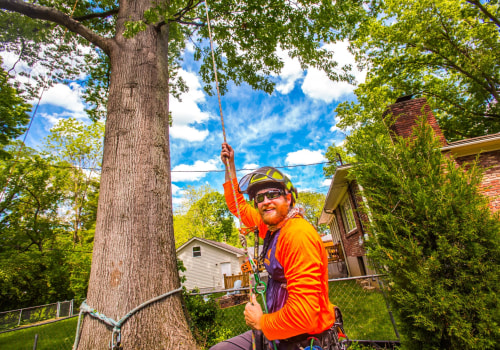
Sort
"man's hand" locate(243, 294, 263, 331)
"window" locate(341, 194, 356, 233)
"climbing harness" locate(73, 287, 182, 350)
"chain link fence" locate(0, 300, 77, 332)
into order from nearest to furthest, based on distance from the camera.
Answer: "man's hand" locate(243, 294, 263, 331)
"climbing harness" locate(73, 287, 182, 350)
"window" locate(341, 194, 356, 233)
"chain link fence" locate(0, 300, 77, 332)

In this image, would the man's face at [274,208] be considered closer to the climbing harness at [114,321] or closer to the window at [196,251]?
the climbing harness at [114,321]

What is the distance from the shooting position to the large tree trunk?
6.33 feet

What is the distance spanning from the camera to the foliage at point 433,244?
2.48 meters

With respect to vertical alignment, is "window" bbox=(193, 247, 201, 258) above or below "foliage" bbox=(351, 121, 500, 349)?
above

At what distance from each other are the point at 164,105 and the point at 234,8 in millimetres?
3621

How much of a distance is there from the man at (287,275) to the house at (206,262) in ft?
89.7

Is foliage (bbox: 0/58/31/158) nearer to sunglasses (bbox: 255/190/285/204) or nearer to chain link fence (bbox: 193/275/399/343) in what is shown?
chain link fence (bbox: 193/275/399/343)

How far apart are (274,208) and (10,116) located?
14.4 meters

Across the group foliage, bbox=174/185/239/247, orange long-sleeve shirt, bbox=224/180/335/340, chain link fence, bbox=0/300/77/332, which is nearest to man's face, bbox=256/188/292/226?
orange long-sleeve shirt, bbox=224/180/335/340

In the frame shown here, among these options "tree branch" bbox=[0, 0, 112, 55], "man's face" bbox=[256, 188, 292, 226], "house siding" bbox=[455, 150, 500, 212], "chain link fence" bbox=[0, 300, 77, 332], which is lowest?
"chain link fence" bbox=[0, 300, 77, 332]

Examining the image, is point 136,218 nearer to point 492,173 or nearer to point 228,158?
point 228,158

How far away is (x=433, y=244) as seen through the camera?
2.87 metres

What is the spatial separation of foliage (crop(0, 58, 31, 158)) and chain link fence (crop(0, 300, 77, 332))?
11.9m

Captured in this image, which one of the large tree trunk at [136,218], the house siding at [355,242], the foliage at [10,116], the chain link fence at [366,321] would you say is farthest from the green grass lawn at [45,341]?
the house siding at [355,242]
